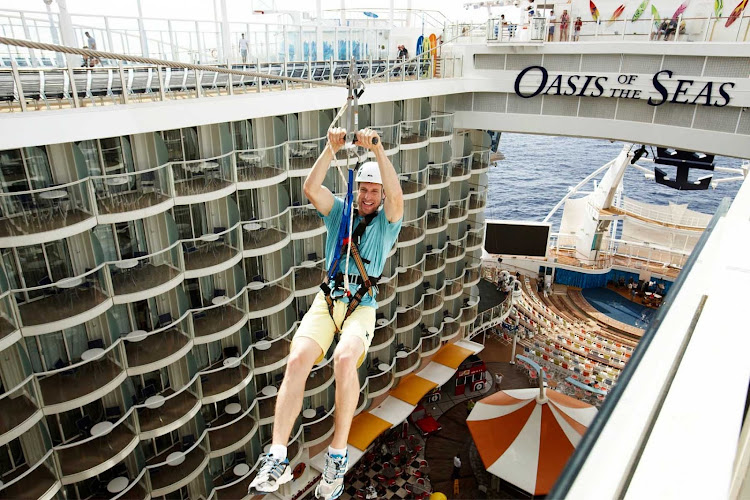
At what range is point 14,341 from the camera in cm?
1260

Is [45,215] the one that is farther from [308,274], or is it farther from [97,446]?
[308,274]

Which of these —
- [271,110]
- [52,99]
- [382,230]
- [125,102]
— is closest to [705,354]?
[382,230]

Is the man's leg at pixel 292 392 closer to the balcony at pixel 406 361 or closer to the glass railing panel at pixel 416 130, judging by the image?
the glass railing panel at pixel 416 130

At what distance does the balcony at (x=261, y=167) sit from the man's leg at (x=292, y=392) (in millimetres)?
11079

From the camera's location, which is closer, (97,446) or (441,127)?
(97,446)

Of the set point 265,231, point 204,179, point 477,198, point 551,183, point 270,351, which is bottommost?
point 551,183

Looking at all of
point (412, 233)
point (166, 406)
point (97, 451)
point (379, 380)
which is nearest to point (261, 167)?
point (166, 406)

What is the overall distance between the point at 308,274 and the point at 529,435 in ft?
31.5

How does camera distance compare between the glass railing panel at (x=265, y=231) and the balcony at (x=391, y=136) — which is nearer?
the glass railing panel at (x=265, y=231)

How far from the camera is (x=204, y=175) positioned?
662 inches

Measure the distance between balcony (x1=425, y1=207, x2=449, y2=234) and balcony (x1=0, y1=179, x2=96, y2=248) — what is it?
48.5 feet

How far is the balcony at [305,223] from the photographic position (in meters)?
19.1

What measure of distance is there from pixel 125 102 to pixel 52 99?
166cm

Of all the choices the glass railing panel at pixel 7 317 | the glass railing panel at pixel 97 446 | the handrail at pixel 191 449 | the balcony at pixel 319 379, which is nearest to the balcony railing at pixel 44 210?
the glass railing panel at pixel 7 317
